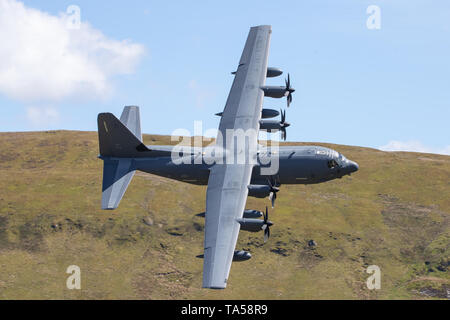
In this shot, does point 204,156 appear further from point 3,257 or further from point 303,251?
point 3,257

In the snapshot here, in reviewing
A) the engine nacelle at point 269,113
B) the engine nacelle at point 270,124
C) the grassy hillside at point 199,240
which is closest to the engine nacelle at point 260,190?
the engine nacelle at point 270,124

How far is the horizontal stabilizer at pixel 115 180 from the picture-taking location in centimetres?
4247

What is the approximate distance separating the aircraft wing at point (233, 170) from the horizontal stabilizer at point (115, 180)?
313 inches

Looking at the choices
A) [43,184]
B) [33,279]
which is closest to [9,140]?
[43,184]

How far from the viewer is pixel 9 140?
106 metres

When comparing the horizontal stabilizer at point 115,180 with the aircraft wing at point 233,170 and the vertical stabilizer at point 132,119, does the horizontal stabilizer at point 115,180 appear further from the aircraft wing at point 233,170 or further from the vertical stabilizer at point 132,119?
the aircraft wing at point 233,170

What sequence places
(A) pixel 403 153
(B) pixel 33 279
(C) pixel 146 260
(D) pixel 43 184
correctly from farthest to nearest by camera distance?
(A) pixel 403 153, (D) pixel 43 184, (C) pixel 146 260, (B) pixel 33 279

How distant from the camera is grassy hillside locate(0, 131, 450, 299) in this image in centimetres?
5581

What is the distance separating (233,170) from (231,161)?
144 centimetres

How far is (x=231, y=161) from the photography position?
43.1 m

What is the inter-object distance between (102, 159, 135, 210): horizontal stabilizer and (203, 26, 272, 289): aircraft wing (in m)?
7.96

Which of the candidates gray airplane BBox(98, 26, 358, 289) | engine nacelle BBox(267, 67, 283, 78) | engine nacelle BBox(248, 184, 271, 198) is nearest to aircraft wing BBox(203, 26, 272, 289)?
gray airplane BBox(98, 26, 358, 289)

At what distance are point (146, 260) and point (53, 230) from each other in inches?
528

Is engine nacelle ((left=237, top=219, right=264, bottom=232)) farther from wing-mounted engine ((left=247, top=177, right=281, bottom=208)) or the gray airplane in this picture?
wing-mounted engine ((left=247, top=177, right=281, bottom=208))
